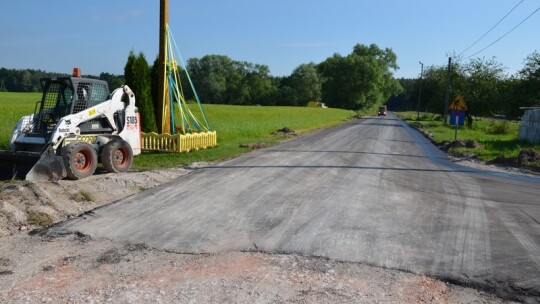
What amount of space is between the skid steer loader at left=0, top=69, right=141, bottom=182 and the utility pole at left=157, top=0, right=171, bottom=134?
4707 millimetres

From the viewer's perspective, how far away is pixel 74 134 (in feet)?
36.1

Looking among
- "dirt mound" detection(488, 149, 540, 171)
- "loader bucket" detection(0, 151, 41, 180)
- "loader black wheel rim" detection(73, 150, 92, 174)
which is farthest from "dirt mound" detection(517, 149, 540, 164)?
"loader bucket" detection(0, 151, 41, 180)

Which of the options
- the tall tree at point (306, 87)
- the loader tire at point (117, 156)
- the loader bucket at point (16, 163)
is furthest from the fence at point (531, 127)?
the tall tree at point (306, 87)

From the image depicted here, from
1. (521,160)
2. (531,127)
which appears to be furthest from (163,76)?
(531,127)

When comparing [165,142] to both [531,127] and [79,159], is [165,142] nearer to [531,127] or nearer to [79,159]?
[79,159]

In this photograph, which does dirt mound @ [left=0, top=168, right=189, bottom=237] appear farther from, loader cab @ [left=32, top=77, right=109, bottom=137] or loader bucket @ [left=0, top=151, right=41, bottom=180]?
loader cab @ [left=32, top=77, right=109, bottom=137]

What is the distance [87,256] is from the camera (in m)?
5.66

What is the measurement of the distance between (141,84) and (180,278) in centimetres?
1334

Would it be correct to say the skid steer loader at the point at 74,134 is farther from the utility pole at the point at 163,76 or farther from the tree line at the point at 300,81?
the tree line at the point at 300,81

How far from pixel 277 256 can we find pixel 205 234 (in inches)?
53.0

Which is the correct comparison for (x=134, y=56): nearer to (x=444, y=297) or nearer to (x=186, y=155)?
(x=186, y=155)

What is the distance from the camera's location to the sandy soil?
4.59 meters

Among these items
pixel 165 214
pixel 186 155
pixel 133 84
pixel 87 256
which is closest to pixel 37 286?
pixel 87 256

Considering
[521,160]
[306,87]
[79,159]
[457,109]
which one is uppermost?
[306,87]
